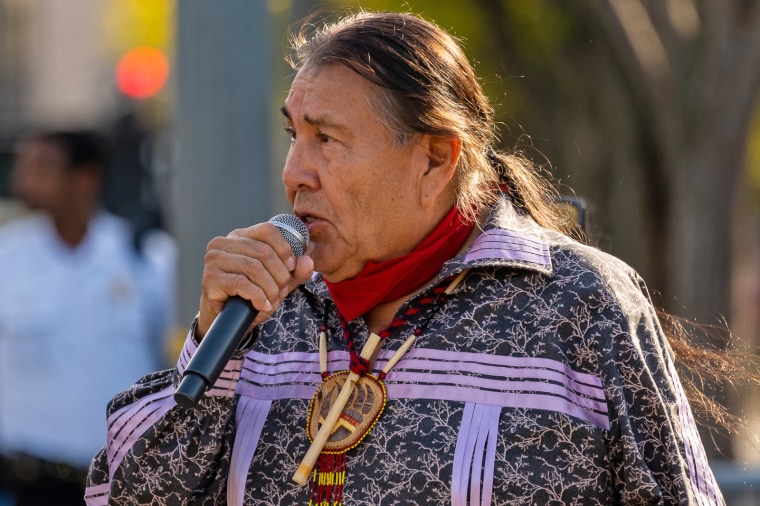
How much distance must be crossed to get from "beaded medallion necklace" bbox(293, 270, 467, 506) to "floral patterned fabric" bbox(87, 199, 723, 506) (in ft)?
0.06

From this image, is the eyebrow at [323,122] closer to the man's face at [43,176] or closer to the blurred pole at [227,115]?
the blurred pole at [227,115]

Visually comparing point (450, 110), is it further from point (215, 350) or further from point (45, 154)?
point (45, 154)

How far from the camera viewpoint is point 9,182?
21.1 meters

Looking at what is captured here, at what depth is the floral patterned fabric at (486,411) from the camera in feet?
8.46

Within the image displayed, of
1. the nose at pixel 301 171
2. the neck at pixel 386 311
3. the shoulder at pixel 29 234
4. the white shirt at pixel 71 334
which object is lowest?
the neck at pixel 386 311

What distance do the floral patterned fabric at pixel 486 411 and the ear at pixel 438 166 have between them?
0.15 meters

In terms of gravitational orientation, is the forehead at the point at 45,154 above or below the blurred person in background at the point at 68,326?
above

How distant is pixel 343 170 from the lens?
2762 millimetres

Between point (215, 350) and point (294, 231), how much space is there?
34 cm

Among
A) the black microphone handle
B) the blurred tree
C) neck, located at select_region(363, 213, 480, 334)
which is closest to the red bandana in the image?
neck, located at select_region(363, 213, 480, 334)

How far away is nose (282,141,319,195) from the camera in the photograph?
2.77m

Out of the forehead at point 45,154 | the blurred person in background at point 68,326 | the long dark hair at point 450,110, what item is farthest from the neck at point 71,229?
the long dark hair at point 450,110

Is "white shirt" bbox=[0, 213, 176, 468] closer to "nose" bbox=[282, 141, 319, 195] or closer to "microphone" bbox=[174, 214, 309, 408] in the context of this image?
"nose" bbox=[282, 141, 319, 195]

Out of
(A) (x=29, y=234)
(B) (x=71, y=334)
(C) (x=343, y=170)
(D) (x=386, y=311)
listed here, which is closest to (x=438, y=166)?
(C) (x=343, y=170)
